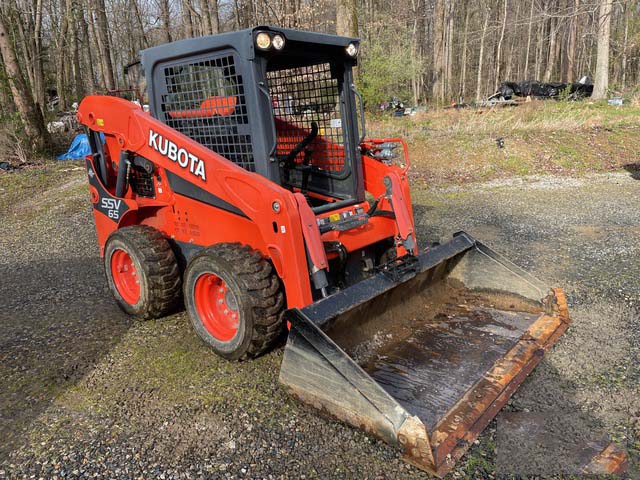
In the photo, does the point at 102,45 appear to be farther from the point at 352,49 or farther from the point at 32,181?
the point at 352,49

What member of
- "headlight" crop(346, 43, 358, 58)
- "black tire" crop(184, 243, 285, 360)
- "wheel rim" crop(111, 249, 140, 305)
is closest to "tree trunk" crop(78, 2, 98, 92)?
"wheel rim" crop(111, 249, 140, 305)

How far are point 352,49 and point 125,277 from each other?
2.74 m

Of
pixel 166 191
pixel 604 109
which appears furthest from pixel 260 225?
pixel 604 109

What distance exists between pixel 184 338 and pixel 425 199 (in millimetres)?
5796

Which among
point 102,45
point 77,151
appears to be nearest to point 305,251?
point 77,151

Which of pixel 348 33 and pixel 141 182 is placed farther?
pixel 348 33

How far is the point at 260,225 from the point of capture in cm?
327

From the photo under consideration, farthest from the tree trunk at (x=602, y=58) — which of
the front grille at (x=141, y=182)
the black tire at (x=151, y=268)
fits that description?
the black tire at (x=151, y=268)

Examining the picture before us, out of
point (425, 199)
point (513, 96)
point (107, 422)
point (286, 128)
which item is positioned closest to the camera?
point (107, 422)

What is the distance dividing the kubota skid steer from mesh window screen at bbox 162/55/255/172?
13 millimetres

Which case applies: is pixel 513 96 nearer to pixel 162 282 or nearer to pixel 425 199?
pixel 425 199

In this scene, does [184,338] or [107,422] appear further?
[184,338]

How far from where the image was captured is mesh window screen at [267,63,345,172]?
13.2 feet

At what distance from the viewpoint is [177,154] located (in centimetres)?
366
